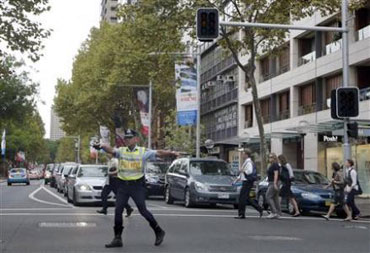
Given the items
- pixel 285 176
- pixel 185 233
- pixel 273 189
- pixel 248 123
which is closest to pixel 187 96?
pixel 248 123

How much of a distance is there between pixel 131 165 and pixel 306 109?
1046 inches

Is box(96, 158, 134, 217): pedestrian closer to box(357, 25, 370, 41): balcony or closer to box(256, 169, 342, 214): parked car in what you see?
box(256, 169, 342, 214): parked car

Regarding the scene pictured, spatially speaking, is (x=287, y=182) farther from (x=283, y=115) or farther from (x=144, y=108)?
(x=144, y=108)

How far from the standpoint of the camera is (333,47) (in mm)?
32531

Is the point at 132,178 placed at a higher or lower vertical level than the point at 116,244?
higher

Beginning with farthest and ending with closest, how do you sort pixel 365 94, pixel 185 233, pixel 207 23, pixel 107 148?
pixel 365 94
pixel 207 23
pixel 185 233
pixel 107 148

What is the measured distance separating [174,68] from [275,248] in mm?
22786

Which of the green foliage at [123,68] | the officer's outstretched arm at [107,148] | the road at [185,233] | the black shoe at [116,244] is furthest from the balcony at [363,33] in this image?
the black shoe at [116,244]

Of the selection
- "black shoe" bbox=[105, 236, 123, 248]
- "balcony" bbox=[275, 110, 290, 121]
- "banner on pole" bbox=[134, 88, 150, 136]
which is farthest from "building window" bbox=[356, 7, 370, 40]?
"black shoe" bbox=[105, 236, 123, 248]

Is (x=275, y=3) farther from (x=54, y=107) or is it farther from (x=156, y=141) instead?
(x=156, y=141)

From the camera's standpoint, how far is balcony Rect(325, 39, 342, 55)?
31.8 m

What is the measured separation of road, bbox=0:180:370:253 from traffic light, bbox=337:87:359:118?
10.8 feet

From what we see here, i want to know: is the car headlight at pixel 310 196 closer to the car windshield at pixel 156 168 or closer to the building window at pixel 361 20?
the car windshield at pixel 156 168

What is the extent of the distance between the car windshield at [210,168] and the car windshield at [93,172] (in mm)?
3110
